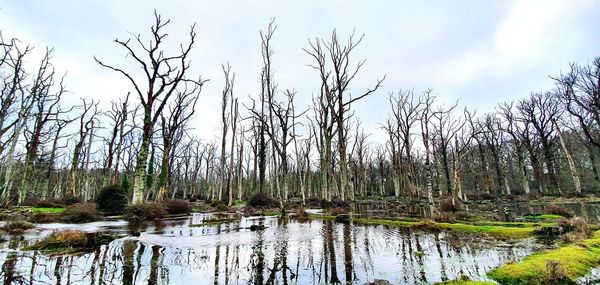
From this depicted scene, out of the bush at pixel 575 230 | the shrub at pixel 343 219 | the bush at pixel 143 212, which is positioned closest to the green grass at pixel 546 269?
the bush at pixel 575 230

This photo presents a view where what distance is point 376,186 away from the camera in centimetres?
7656

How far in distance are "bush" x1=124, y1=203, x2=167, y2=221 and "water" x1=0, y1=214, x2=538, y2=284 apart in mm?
7111

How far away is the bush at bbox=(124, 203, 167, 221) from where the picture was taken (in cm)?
1631

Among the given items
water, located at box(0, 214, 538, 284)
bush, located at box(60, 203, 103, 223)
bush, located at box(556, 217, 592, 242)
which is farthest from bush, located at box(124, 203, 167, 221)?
bush, located at box(556, 217, 592, 242)

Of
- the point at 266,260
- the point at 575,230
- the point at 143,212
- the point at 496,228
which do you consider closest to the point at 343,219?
the point at 496,228

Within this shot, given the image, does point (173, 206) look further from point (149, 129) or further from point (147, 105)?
point (147, 105)

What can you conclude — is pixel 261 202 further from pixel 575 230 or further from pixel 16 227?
pixel 575 230

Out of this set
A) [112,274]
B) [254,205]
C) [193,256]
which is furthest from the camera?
[254,205]

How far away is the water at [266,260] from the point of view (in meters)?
5.29

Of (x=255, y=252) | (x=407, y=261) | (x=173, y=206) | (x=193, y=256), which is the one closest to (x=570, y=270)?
(x=407, y=261)

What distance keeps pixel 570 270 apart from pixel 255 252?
6129 mm

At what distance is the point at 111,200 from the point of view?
2212 centimetres

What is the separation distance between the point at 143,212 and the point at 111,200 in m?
7.40

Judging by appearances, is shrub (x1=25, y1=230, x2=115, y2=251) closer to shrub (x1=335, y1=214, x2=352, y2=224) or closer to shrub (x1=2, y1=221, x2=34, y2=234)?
shrub (x1=2, y1=221, x2=34, y2=234)
